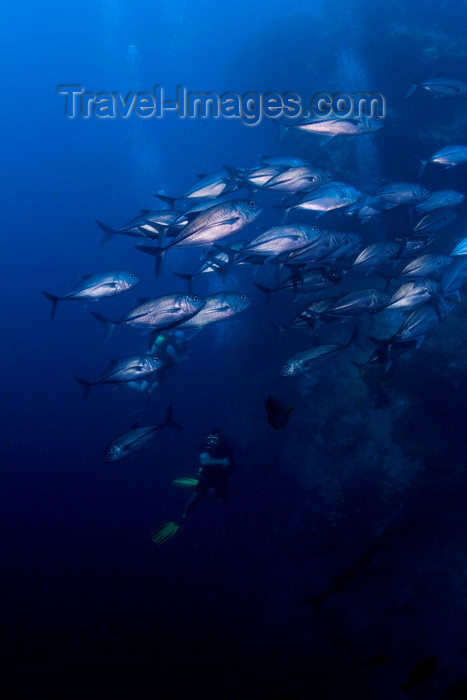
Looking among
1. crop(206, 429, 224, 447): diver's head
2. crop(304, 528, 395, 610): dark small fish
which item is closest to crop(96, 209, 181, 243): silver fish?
crop(206, 429, 224, 447): diver's head

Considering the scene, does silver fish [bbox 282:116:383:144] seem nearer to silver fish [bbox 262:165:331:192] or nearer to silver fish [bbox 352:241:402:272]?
silver fish [bbox 262:165:331:192]

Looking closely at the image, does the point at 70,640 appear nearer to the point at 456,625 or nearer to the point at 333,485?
the point at 333,485

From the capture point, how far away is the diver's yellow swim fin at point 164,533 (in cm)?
749

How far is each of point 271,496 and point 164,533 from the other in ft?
8.28

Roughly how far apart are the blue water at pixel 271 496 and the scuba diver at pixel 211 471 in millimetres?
1267

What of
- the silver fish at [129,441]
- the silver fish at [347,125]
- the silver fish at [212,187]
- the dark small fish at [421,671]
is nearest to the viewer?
the dark small fish at [421,671]

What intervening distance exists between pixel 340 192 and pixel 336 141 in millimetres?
11088

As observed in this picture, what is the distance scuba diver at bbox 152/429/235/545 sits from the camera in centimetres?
729

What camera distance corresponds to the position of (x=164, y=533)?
763 centimetres

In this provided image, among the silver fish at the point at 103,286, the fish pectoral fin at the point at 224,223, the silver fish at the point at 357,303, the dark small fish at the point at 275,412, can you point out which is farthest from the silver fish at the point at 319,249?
the silver fish at the point at 103,286

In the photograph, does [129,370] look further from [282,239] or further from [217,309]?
[282,239]

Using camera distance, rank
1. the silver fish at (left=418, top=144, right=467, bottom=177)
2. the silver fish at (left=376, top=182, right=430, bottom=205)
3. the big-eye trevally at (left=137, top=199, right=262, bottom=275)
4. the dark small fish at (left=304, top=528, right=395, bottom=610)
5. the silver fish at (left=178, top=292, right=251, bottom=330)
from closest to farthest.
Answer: the big-eye trevally at (left=137, top=199, right=262, bottom=275)
the silver fish at (left=178, top=292, right=251, bottom=330)
the silver fish at (left=376, top=182, right=430, bottom=205)
the dark small fish at (left=304, top=528, right=395, bottom=610)
the silver fish at (left=418, top=144, right=467, bottom=177)

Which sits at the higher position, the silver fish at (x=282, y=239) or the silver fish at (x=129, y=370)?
the silver fish at (x=282, y=239)

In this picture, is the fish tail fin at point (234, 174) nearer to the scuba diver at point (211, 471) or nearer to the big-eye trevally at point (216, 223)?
the big-eye trevally at point (216, 223)
